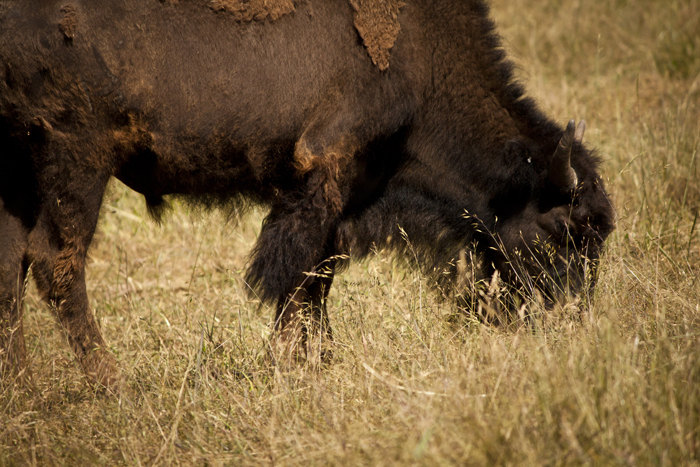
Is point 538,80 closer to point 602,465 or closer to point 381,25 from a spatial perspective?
point 381,25

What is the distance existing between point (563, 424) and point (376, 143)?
65.6 inches

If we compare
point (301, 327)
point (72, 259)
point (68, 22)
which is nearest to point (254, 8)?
point (68, 22)

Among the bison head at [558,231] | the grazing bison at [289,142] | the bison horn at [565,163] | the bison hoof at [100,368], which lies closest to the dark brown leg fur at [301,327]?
the grazing bison at [289,142]

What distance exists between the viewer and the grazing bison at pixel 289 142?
8.86 feet

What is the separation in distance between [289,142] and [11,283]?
165 centimetres

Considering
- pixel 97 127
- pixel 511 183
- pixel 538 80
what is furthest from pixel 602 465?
pixel 538 80

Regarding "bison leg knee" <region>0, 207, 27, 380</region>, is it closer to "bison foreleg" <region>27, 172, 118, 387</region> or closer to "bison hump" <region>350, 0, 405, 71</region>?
"bison foreleg" <region>27, 172, 118, 387</region>

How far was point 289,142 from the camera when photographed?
293 cm

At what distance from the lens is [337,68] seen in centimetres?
291

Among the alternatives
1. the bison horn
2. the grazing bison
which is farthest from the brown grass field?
the bison horn

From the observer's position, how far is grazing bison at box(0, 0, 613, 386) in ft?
8.86

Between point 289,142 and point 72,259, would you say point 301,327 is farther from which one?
point 72,259

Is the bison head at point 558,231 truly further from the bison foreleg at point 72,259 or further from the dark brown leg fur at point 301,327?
the bison foreleg at point 72,259

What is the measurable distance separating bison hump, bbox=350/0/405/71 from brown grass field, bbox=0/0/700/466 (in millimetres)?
1103
